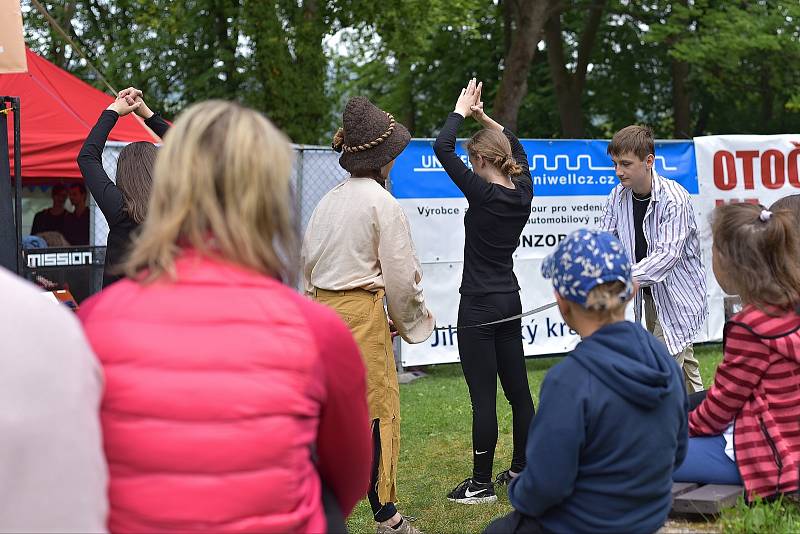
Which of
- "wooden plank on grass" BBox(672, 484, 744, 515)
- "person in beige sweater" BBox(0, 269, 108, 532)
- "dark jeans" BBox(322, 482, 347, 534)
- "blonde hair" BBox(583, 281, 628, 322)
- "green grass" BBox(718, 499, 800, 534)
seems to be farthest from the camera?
"wooden plank on grass" BBox(672, 484, 744, 515)

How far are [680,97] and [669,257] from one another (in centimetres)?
1994

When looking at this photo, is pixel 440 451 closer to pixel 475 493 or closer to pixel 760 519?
pixel 475 493

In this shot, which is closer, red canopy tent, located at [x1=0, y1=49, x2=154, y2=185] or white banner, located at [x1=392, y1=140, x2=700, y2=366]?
white banner, located at [x1=392, y1=140, x2=700, y2=366]

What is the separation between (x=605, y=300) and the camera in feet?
9.36

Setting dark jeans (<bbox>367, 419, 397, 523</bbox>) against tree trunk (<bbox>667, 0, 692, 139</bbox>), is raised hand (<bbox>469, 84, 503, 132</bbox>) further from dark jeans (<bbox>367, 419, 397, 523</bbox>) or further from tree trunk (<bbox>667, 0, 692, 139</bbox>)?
tree trunk (<bbox>667, 0, 692, 139</bbox>)

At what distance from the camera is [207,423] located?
2.09 m

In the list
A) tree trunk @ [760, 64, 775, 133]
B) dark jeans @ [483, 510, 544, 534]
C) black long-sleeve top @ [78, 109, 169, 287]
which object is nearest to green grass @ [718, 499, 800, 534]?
dark jeans @ [483, 510, 544, 534]

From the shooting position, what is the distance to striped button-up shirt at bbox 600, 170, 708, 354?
213 inches

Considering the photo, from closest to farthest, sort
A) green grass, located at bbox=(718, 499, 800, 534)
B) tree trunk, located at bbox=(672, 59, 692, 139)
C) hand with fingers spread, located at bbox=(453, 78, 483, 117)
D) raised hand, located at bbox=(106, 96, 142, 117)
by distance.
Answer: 1. green grass, located at bbox=(718, 499, 800, 534)
2. raised hand, located at bbox=(106, 96, 142, 117)
3. hand with fingers spread, located at bbox=(453, 78, 483, 117)
4. tree trunk, located at bbox=(672, 59, 692, 139)

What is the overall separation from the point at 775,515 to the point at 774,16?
60.9ft

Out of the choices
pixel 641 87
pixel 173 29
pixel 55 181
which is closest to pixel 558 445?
pixel 55 181

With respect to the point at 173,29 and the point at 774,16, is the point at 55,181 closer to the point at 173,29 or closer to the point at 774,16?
the point at 173,29

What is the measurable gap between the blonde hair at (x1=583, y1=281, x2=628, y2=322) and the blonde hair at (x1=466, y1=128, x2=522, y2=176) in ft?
7.60

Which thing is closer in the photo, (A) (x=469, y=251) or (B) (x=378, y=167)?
(B) (x=378, y=167)
